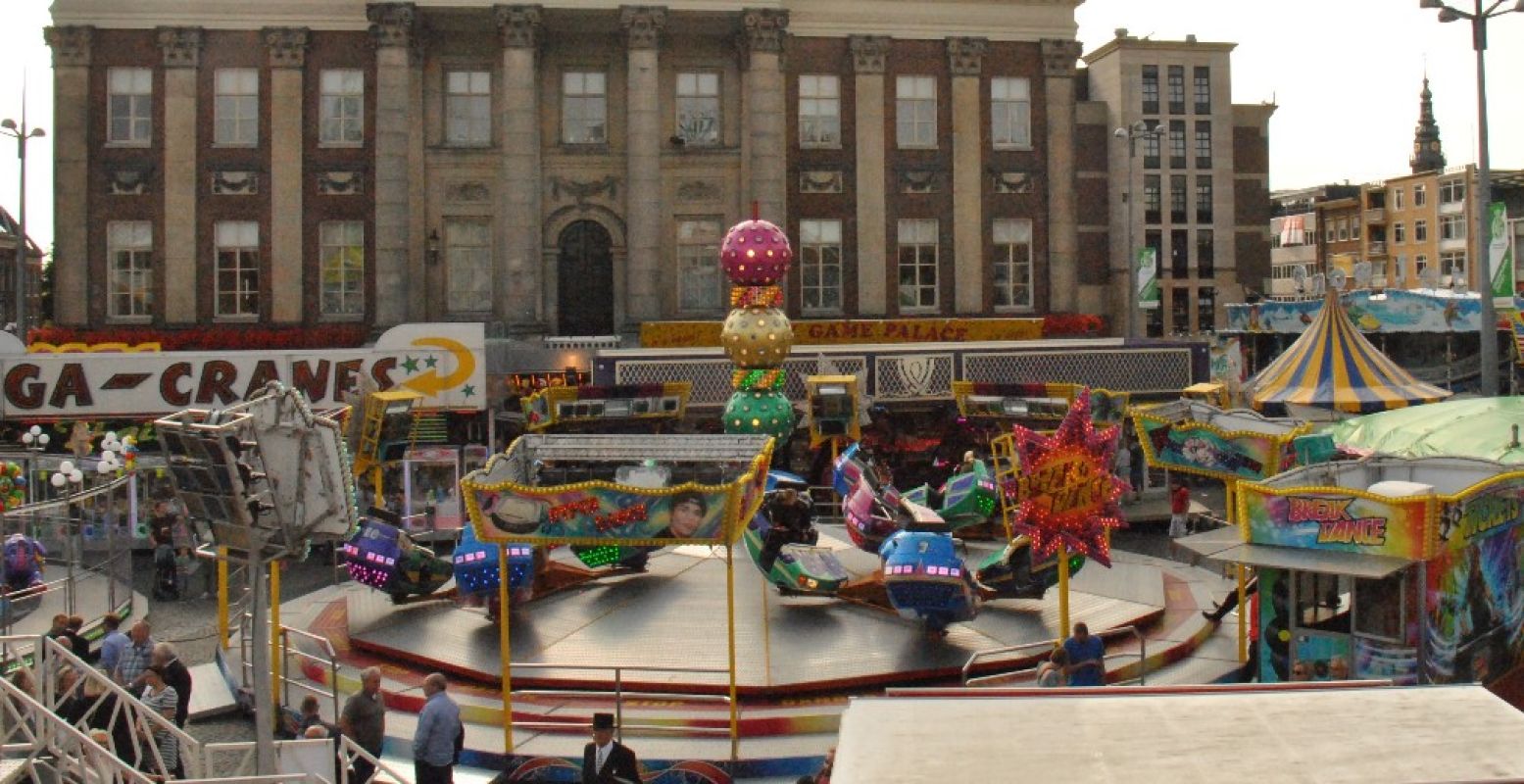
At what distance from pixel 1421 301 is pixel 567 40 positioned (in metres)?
30.7

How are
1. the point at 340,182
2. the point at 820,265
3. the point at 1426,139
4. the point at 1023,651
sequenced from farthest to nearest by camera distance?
the point at 1426,139
the point at 820,265
the point at 340,182
the point at 1023,651

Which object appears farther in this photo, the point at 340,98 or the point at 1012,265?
the point at 1012,265

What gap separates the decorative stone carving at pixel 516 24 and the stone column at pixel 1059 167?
17.5 meters

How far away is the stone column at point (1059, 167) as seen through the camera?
172 feet

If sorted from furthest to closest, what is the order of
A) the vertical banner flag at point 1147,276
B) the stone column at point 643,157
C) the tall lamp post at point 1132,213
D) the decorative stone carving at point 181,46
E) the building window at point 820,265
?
1. the building window at point 820,265
2. the vertical banner flag at point 1147,276
3. the stone column at point 643,157
4. the decorative stone carving at point 181,46
5. the tall lamp post at point 1132,213

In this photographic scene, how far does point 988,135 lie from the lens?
5234 centimetres

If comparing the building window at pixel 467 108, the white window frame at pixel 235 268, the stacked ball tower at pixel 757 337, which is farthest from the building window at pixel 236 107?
the stacked ball tower at pixel 757 337

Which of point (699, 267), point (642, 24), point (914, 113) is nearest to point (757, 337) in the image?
point (699, 267)

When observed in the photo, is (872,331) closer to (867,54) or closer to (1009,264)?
(1009,264)

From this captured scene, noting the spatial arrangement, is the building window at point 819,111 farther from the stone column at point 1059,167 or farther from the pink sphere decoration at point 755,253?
the pink sphere decoration at point 755,253

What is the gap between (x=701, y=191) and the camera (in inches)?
1987

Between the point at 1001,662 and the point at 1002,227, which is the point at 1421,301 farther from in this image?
the point at 1001,662

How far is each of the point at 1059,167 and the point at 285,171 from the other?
25.6m

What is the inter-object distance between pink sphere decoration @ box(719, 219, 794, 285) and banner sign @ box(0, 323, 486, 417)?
11.4 meters
